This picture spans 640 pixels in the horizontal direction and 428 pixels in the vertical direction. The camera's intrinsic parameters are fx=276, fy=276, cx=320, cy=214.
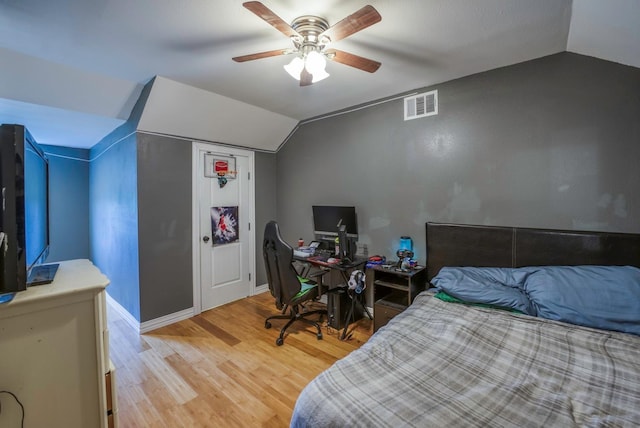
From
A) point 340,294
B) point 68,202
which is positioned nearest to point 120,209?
point 68,202

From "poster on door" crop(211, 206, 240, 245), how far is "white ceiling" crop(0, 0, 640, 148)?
1.51 m

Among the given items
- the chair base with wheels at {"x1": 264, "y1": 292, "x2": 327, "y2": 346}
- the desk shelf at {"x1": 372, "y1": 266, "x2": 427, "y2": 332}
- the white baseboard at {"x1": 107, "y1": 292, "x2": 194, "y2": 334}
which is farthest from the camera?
the white baseboard at {"x1": 107, "y1": 292, "x2": 194, "y2": 334}

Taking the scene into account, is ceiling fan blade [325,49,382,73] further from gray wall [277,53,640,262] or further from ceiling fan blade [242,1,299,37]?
gray wall [277,53,640,262]

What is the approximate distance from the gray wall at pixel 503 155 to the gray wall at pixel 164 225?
6.13 ft

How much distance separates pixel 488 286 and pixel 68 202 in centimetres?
629

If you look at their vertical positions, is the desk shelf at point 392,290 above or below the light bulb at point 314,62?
below

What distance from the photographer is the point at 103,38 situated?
6.42 ft

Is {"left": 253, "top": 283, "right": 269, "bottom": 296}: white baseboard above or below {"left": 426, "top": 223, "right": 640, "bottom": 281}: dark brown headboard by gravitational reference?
below

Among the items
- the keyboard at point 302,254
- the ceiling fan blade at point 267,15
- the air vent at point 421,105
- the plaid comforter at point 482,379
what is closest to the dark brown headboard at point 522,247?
the plaid comforter at point 482,379

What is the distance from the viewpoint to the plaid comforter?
1.08 meters

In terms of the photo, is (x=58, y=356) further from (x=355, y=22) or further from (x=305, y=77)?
(x=355, y=22)

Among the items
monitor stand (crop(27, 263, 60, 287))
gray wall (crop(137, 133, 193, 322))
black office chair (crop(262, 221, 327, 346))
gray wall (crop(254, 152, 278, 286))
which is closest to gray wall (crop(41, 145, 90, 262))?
gray wall (crop(137, 133, 193, 322))

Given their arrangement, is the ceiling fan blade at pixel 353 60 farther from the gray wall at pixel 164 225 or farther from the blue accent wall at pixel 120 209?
the gray wall at pixel 164 225

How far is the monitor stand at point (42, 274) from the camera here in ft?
3.93
